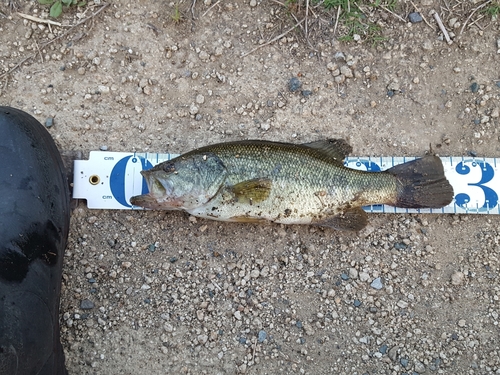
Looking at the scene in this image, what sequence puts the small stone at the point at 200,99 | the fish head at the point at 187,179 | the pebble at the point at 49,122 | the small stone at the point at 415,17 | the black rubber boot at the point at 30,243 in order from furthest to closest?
the small stone at the point at 415,17
the small stone at the point at 200,99
the pebble at the point at 49,122
the fish head at the point at 187,179
the black rubber boot at the point at 30,243

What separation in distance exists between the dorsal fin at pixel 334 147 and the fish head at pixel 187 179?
0.91 metres

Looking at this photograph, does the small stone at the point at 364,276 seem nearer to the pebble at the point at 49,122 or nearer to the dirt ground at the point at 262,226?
the dirt ground at the point at 262,226

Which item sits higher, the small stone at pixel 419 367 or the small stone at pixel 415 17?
the small stone at pixel 415 17

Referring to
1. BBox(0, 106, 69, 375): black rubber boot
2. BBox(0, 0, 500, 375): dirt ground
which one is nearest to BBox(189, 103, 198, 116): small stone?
BBox(0, 0, 500, 375): dirt ground

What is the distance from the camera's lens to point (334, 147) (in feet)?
13.7

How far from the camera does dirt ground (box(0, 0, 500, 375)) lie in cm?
411

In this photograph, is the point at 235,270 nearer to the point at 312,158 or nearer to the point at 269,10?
the point at 312,158

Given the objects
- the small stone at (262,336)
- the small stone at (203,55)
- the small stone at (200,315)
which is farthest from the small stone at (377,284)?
the small stone at (203,55)

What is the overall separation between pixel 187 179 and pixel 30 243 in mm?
1329

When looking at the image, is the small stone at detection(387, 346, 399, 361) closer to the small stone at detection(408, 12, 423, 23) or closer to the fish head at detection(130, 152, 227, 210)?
the fish head at detection(130, 152, 227, 210)

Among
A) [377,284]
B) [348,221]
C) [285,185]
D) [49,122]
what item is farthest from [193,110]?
[377,284]

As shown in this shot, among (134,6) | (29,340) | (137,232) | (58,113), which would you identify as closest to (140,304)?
(137,232)

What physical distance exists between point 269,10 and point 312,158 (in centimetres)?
165

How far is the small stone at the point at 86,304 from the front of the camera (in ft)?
13.5
